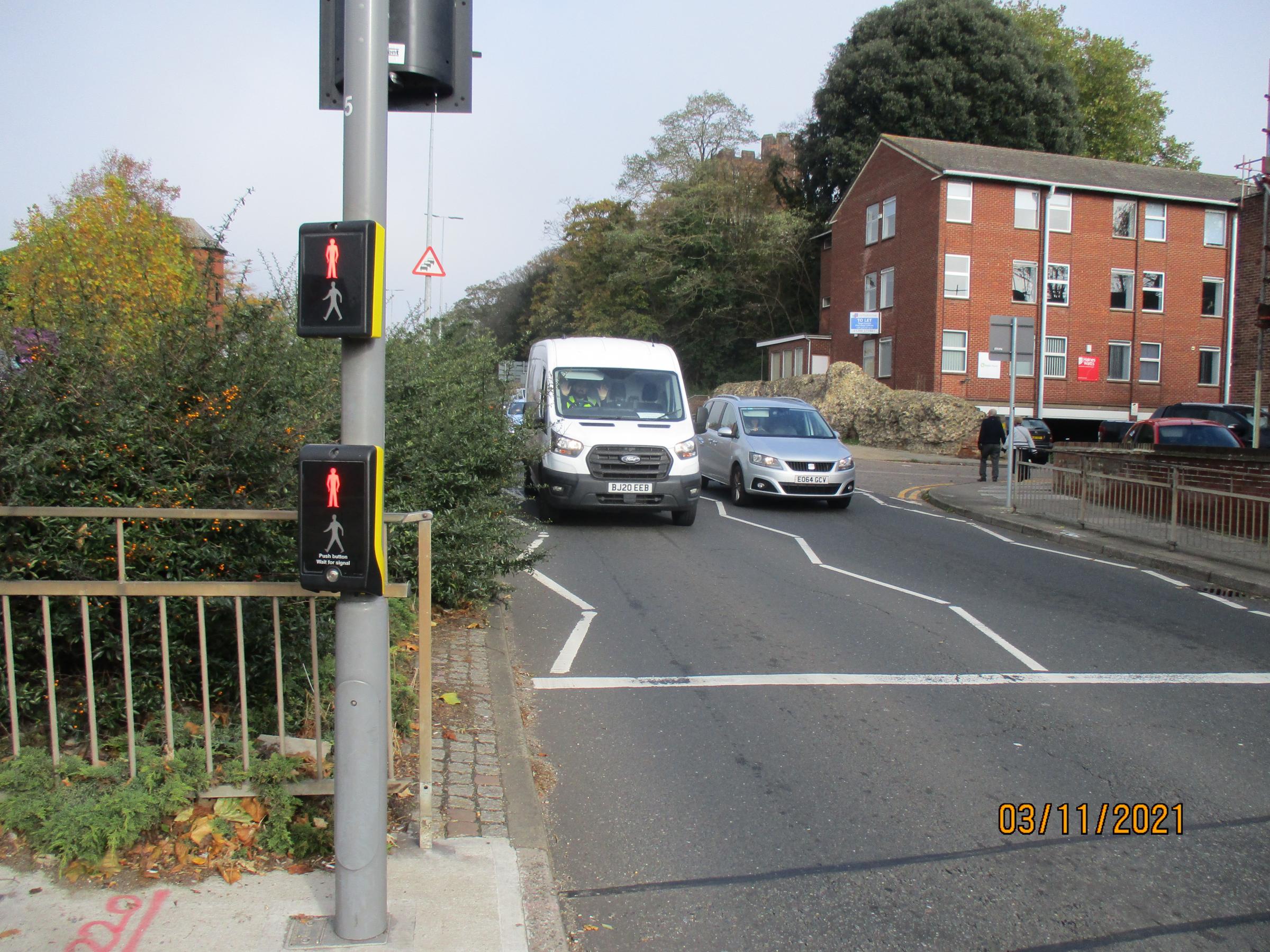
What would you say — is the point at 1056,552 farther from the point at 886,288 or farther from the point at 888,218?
the point at 888,218

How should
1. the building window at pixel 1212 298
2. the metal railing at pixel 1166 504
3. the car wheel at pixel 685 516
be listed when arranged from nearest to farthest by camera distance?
1. the metal railing at pixel 1166 504
2. the car wheel at pixel 685 516
3. the building window at pixel 1212 298

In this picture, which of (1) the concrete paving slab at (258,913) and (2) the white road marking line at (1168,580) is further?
(2) the white road marking line at (1168,580)

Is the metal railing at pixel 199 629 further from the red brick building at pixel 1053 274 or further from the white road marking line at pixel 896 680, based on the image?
the red brick building at pixel 1053 274

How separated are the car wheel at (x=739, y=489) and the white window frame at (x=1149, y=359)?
29.7 m

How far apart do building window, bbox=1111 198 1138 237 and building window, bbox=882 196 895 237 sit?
8.25 m

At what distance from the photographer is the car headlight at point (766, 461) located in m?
15.9

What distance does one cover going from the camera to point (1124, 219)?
3981cm

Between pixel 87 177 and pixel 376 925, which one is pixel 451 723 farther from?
pixel 87 177

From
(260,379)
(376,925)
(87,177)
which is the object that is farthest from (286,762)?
(87,177)

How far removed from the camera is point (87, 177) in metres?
35.9

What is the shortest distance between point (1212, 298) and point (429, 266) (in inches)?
1348

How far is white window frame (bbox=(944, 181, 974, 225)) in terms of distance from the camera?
37.5m

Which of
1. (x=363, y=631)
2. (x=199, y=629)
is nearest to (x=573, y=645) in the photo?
(x=199, y=629)

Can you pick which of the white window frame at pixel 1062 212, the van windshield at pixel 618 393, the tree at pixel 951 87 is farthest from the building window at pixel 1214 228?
the van windshield at pixel 618 393
